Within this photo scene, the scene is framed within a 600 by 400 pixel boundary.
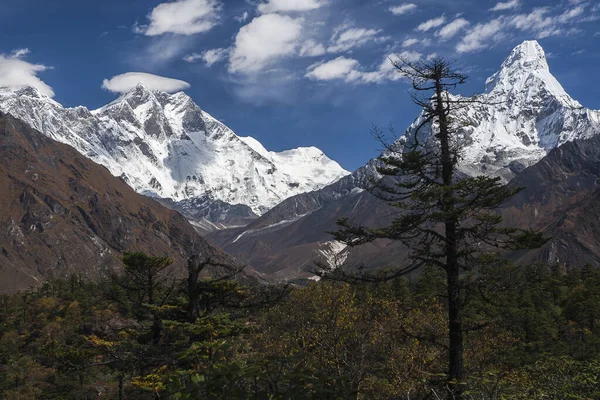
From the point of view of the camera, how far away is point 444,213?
19562mm

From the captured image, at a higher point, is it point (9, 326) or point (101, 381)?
point (9, 326)

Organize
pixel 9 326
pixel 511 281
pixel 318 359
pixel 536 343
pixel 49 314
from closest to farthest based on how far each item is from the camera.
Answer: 1. pixel 511 281
2. pixel 318 359
3. pixel 536 343
4. pixel 9 326
5. pixel 49 314

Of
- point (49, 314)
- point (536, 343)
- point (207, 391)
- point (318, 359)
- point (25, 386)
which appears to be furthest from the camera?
point (49, 314)

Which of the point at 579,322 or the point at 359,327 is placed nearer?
the point at 359,327

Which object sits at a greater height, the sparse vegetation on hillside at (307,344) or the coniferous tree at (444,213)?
the coniferous tree at (444,213)

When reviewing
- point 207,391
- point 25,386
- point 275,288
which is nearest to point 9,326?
point 25,386

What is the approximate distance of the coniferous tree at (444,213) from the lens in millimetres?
20484

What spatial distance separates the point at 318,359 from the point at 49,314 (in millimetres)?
80847

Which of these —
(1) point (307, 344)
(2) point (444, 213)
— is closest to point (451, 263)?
(2) point (444, 213)

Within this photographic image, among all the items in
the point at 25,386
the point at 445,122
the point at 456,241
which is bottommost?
the point at 25,386

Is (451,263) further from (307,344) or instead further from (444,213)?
(307,344)

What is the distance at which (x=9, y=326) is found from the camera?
86.1 meters

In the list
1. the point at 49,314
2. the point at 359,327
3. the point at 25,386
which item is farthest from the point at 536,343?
the point at 49,314

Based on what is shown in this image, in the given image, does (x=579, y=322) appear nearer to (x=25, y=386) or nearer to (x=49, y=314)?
(x=25, y=386)
